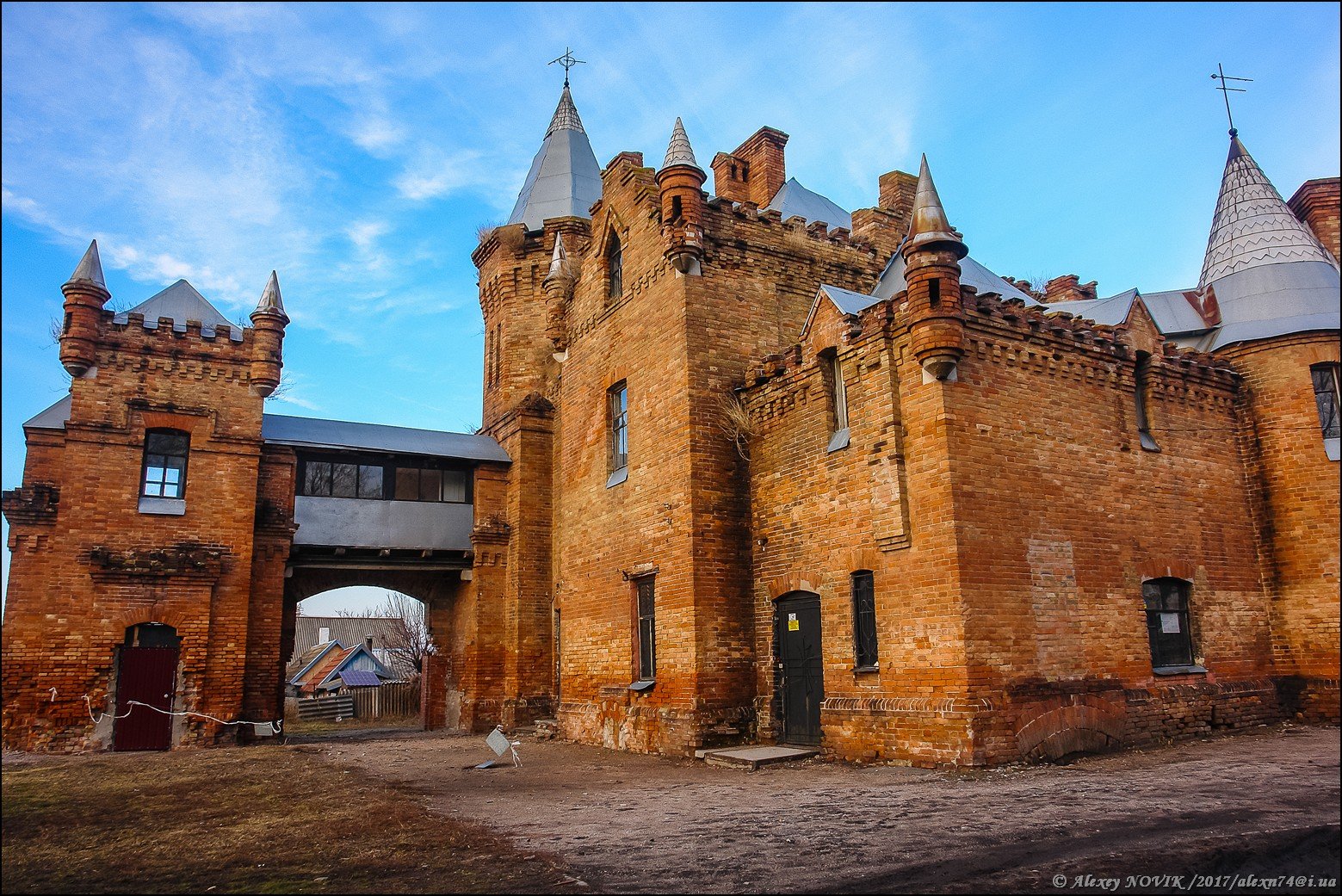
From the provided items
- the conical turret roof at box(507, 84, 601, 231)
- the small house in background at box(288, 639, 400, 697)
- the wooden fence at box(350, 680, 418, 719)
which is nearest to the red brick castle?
the conical turret roof at box(507, 84, 601, 231)

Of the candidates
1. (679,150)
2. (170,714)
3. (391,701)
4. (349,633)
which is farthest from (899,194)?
(349,633)

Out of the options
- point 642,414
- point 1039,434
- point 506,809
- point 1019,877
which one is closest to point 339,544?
point 642,414

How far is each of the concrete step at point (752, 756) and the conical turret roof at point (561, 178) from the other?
15541 millimetres

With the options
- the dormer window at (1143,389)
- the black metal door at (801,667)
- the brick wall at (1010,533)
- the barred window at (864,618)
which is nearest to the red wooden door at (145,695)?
the brick wall at (1010,533)

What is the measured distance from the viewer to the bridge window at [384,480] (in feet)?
66.1

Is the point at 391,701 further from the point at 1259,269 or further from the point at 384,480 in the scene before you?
the point at 1259,269

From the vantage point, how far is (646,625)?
52.3 feet

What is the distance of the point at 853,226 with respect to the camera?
19.1m

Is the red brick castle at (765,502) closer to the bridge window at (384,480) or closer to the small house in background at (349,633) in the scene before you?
the bridge window at (384,480)

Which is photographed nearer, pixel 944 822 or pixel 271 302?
pixel 944 822

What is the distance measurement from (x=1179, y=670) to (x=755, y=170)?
1365 centimetres

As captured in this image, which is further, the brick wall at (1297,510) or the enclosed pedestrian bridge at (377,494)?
the enclosed pedestrian bridge at (377,494)

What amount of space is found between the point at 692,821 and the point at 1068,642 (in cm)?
641

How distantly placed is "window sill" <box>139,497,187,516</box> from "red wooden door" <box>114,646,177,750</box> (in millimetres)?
2632
